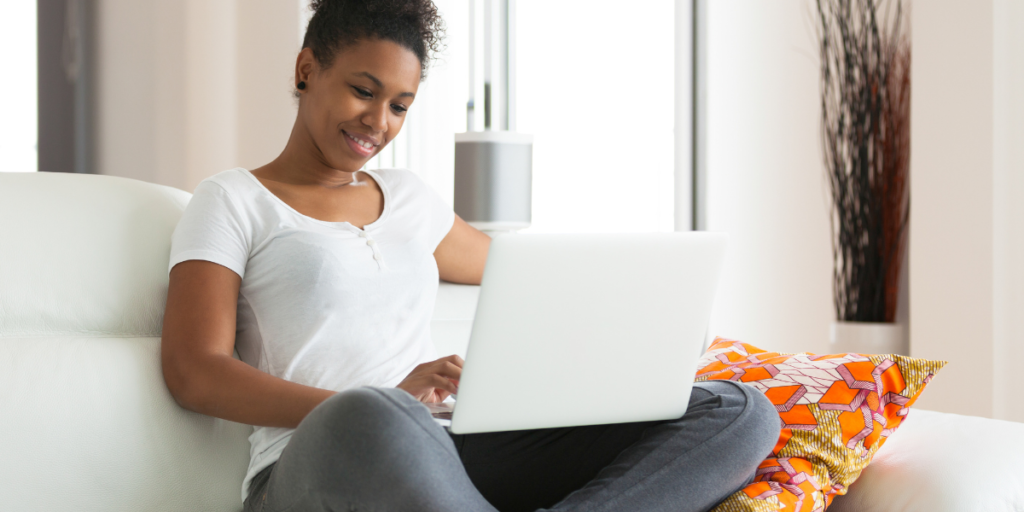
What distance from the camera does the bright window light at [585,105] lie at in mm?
3371

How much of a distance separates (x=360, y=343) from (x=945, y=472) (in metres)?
0.81

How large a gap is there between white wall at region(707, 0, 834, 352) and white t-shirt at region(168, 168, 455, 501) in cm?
211

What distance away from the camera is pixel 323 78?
132 centimetres

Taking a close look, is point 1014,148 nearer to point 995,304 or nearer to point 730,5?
point 995,304

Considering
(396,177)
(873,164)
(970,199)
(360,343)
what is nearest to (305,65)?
(396,177)

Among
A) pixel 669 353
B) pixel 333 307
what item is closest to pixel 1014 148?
pixel 669 353

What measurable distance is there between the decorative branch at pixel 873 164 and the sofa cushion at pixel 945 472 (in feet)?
4.38

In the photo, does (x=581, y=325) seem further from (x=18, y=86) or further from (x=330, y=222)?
(x=18, y=86)

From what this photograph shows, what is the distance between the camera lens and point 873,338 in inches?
97.3

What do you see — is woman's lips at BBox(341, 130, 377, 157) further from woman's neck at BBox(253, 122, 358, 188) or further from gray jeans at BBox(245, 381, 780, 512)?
gray jeans at BBox(245, 381, 780, 512)

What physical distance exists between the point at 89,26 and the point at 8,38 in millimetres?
271

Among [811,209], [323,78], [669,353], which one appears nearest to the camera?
[669,353]

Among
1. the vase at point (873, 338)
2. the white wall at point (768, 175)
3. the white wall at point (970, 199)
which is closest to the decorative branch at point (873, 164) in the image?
the vase at point (873, 338)

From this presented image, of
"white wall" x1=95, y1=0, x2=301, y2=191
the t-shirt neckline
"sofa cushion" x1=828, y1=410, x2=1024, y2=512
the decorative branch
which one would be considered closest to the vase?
the decorative branch
